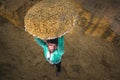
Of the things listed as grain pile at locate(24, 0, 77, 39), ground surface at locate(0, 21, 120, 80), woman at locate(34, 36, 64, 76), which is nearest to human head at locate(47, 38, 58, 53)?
woman at locate(34, 36, 64, 76)

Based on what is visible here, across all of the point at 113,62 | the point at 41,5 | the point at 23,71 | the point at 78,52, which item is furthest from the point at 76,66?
the point at 41,5

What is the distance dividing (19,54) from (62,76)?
3.84 ft

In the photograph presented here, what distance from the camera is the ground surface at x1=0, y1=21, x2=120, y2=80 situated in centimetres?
436

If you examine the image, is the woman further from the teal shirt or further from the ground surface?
the ground surface

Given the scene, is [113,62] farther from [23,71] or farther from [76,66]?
[23,71]

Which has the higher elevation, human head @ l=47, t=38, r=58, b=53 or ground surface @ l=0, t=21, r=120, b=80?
human head @ l=47, t=38, r=58, b=53

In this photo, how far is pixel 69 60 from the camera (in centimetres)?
457

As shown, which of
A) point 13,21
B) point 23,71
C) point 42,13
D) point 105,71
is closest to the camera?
point 42,13

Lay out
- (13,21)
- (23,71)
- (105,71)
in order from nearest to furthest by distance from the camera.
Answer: (105,71) < (23,71) < (13,21)

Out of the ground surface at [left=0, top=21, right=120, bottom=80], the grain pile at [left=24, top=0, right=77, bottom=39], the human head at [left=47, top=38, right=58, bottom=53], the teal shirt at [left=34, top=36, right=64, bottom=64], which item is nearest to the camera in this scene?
the grain pile at [left=24, top=0, right=77, bottom=39]

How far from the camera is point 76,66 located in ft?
14.7

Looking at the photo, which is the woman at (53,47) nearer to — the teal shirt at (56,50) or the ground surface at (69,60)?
the teal shirt at (56,50)

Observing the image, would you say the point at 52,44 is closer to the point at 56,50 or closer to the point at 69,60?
the point at 56,50

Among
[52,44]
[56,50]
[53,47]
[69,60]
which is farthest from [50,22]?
[69,60]
